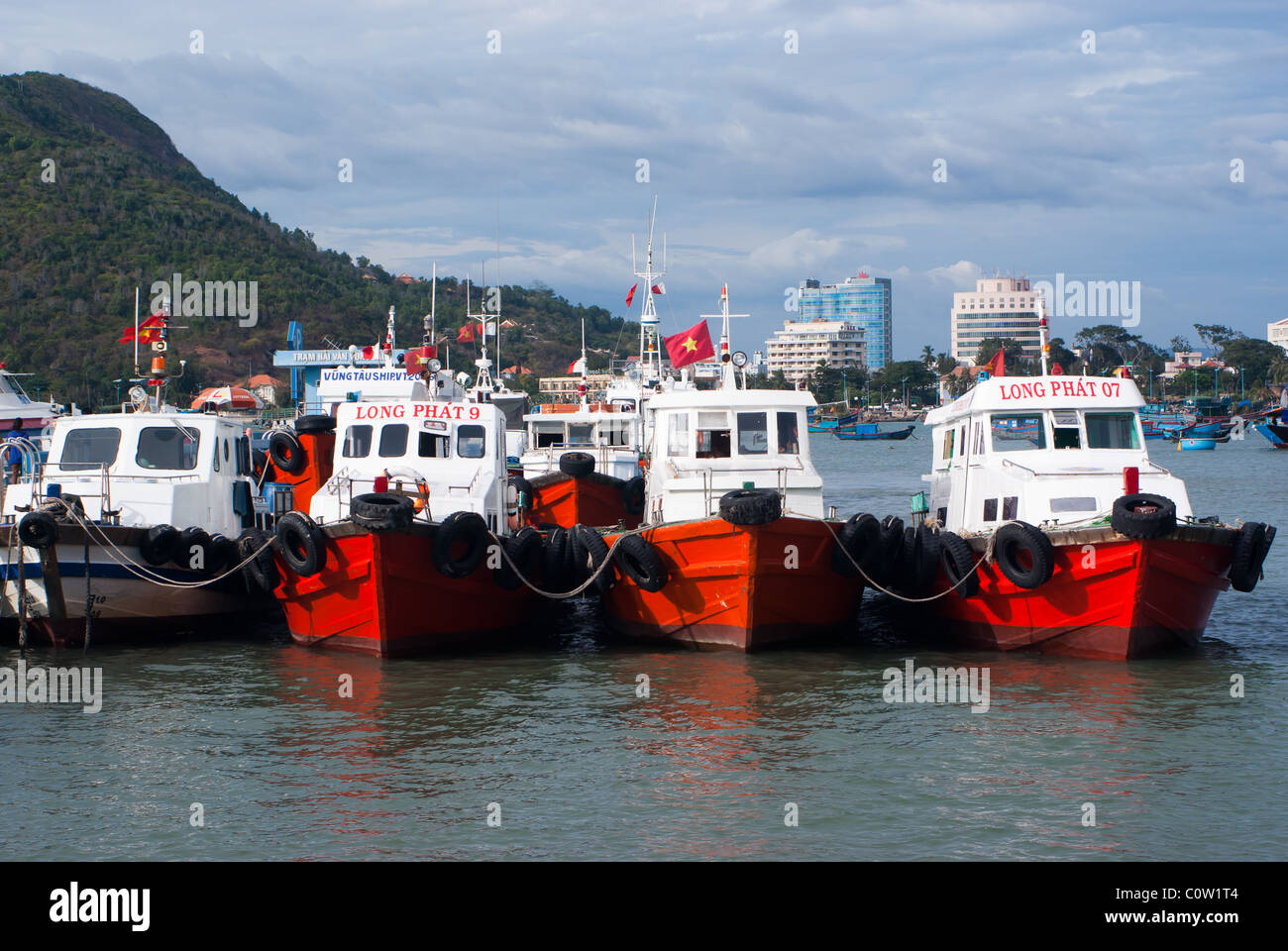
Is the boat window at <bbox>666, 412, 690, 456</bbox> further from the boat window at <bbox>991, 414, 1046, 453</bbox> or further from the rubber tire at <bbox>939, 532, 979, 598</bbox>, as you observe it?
the boat window at <bbox>991, 414, 1046, 453</bbox>

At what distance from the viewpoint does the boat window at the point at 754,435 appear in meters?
19.5

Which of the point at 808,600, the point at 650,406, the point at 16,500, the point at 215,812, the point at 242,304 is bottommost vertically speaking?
the point at 215,812

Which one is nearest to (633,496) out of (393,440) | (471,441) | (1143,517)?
(471,441)

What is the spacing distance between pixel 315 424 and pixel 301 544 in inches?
305

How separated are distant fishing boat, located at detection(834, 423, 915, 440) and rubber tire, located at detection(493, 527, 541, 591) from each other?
341 ft

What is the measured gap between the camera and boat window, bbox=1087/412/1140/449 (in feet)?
61.2

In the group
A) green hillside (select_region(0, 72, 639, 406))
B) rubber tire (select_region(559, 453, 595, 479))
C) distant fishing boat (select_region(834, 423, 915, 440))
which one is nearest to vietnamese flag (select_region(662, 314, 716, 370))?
rubber tire (select_region(559, 453, 595, 479))

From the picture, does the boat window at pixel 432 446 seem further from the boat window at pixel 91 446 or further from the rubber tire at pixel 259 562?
the boat window at pixel 91 446

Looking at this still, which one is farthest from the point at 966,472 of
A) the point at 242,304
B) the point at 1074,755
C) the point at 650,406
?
the point at 242,304

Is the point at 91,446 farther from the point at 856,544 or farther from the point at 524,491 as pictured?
the point at 856,544

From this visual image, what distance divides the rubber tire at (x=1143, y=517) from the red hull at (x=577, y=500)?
10.5 metres
